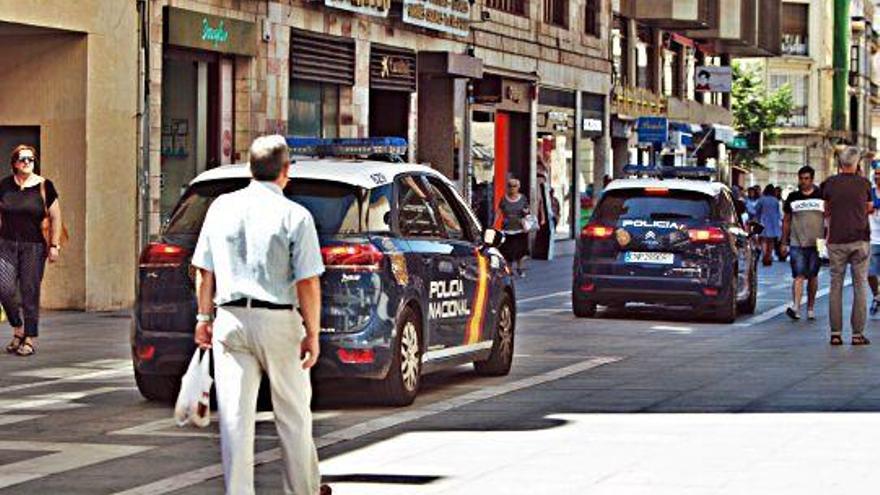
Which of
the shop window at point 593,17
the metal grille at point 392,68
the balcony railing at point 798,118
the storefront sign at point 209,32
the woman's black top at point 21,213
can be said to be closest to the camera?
the woman's black top at point 21,213

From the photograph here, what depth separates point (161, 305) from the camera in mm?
13992

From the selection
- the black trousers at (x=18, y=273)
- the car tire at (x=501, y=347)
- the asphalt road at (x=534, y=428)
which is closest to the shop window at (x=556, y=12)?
the asphalt road at (x=534, y=428)

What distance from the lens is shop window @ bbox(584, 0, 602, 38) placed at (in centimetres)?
5038

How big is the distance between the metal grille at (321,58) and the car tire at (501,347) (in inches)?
597

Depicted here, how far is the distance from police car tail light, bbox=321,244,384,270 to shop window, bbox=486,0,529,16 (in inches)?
1130

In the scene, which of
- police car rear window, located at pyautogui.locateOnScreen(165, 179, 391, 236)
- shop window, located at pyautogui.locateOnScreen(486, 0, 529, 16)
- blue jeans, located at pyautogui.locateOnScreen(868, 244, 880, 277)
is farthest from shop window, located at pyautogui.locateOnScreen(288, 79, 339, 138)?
police car rear window, located at pyautogui.locateOnScreen(165, 179, 391, 236)

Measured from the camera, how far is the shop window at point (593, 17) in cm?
5038

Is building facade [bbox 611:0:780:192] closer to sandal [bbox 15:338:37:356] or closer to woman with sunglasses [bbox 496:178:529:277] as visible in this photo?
woman with sunglasses [bbox 496:178:529:277]

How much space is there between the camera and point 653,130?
53.8 metres

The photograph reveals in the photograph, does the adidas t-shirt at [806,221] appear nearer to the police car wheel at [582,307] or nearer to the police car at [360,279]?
the police car wheel at [582,307]

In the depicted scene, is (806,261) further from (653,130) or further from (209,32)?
(653,130)

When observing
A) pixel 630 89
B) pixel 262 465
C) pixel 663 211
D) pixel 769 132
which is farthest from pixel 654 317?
pixel 769 132

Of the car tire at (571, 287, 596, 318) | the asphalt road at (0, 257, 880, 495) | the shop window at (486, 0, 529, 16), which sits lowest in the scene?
the asphalt road at (0, 257, 880, 495)

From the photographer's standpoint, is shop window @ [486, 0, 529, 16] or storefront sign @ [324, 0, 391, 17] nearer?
storefront sign @ [324, 0, 391, 17]
